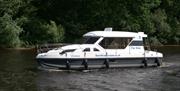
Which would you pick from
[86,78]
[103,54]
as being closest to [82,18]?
[103,54]

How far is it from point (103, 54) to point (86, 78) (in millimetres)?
5934

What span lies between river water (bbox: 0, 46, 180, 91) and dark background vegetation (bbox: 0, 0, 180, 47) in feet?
60.4

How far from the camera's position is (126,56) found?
50.1 m

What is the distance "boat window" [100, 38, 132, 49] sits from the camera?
50344 mm

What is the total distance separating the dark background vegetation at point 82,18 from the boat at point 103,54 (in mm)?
21739

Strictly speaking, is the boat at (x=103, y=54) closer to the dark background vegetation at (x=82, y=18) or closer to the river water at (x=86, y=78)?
the river water at (x=86, y=78)

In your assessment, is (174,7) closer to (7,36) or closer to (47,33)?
(47,33)

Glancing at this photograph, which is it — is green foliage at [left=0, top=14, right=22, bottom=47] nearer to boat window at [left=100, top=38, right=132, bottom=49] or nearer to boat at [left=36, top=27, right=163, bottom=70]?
boat at [left=36, top=27, right=163, bottom=70]

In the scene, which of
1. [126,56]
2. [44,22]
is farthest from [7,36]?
[126,56]

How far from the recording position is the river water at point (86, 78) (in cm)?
3894

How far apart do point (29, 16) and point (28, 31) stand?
2709 mm

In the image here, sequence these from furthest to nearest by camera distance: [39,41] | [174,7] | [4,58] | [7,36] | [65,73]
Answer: [174,7], [39,41], [7,36], [4,58], [65,73]

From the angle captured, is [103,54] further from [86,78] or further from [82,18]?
[82,18]

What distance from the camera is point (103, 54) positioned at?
49.0m
